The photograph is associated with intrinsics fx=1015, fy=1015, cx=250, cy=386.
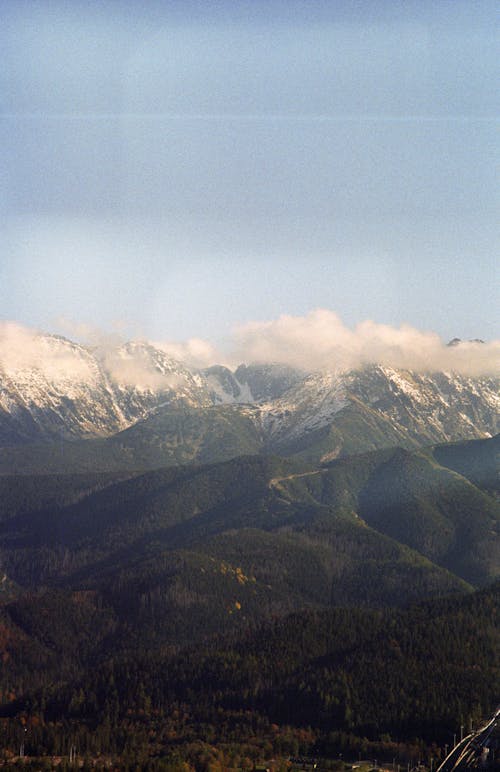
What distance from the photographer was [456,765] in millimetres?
198875

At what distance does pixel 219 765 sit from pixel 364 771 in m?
28.3

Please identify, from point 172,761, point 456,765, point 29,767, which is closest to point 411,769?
point 456,765

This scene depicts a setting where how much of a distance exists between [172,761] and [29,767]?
27.9 metres

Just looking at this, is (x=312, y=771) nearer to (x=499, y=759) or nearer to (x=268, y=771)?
(x=268, y=771)

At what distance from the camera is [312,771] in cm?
19875

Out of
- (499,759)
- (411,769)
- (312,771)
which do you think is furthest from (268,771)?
(499,759)

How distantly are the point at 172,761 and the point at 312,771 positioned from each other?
90.2ft

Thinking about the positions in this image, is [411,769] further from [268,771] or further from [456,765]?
[268,771]

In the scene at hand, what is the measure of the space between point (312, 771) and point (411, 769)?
760 inches

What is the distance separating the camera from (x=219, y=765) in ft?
652

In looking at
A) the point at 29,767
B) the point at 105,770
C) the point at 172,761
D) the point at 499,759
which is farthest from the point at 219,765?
the point at 499,759

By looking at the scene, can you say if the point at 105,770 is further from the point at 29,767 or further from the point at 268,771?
the point at 268,771

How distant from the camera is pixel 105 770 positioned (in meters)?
195

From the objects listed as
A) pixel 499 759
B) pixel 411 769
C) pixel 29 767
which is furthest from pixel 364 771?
pixel 29 767
